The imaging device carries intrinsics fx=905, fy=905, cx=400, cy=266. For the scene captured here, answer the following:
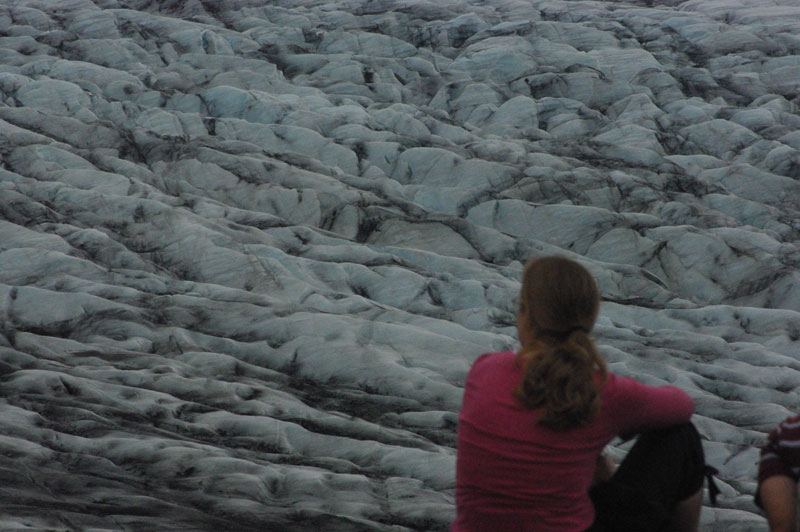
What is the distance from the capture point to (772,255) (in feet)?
48.1

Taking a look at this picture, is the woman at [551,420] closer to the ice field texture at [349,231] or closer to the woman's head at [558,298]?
the woman's head at [558,298]

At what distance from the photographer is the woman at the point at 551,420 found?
3.30m

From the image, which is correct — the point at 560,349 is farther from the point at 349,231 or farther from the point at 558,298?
the point at 349,231

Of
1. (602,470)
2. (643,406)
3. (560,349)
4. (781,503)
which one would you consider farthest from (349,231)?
(560,349)

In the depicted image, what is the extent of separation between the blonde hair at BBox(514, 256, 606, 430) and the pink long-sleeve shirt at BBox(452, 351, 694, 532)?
0.24 feet

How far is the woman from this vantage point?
3.30 m

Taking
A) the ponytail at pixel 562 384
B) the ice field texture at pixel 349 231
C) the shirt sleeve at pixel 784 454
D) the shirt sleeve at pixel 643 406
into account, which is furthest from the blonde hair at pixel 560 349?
the ice field texture at pixel 349 231

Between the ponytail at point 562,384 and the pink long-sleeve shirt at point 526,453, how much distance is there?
6cm

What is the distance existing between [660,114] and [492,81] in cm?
422

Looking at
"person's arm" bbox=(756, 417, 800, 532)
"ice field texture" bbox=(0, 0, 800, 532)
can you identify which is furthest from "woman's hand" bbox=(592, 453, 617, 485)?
"ice field texture" bbox=(0, 0, 800, 532)

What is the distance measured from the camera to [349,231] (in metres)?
15.2

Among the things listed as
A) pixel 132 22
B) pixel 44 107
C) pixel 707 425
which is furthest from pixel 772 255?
pixel 132 22

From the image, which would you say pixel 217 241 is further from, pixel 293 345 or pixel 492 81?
pixel 492 81

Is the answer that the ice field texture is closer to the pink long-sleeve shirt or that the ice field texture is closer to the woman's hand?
the woman's hand
